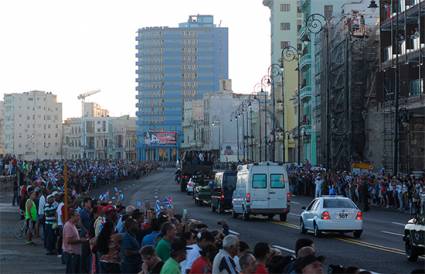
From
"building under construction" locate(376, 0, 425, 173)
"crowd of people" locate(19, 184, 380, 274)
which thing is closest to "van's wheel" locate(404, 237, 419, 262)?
"crowd of people" locate(19, 184, 380, 274)

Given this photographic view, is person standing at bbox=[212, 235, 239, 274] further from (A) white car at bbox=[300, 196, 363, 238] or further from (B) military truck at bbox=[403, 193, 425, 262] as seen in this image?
(A) white car at bbox=[300, 196, 363, 238]

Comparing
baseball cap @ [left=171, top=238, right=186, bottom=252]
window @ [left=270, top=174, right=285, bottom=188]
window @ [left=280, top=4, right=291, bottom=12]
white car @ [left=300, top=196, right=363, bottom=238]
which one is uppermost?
window @ [left=280, top=4, right=291, bottom=12]

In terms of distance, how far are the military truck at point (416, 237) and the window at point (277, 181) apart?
1540 centimetres

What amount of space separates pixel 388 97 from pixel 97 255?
149 ft

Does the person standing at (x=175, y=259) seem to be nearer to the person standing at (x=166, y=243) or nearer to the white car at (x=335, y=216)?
the person standing at (x=166, y=243)

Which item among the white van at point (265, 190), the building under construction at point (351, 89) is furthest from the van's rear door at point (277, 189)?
the building under construction at point (351, 89)

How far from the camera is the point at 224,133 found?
17388cm

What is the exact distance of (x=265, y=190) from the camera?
3588 cm

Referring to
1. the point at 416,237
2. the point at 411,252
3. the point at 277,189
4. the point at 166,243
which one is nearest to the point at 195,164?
the point at 277,189

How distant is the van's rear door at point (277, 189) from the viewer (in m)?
35.9

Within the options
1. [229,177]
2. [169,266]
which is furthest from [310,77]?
[169,266]

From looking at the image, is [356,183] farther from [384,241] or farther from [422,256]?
[422,256]

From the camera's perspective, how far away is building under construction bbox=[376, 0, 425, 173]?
52250mm

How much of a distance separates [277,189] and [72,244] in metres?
20.7
